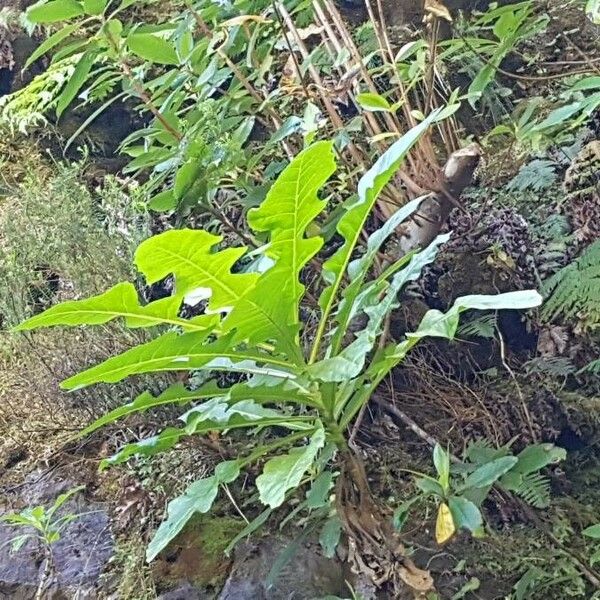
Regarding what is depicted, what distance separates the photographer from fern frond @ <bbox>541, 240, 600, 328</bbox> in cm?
137

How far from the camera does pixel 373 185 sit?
855 millimetres

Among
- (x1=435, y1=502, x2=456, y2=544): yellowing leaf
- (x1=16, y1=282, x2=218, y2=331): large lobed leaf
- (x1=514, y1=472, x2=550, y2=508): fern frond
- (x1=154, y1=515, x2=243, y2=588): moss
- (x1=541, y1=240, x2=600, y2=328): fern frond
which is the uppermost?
(x1=16, y1=282, x2=218, y2=331): large lobed leaf

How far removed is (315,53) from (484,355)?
81cm

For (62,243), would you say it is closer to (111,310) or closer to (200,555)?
(200,555)

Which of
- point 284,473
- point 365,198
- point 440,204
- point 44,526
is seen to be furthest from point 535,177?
point 44,526

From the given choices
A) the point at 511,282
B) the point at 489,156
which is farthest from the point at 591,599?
the point at 489,156

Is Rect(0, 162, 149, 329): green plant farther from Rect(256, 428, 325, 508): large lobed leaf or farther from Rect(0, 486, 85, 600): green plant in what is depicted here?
Rect(256, 428, 325, 508): large lobed leaf

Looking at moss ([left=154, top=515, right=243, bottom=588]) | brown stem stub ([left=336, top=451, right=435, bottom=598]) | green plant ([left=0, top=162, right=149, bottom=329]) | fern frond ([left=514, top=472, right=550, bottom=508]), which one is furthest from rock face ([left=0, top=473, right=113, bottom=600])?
fern frond ([left=514, top=472, right=550, bottom=508])

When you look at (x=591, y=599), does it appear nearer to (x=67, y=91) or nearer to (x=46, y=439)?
(x=46, y=439)

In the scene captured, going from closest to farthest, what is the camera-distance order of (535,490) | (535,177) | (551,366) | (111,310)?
(111,310)
(535,490)
(551,366)
(535,177)

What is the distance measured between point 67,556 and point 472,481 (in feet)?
2.96

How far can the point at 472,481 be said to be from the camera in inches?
37.7

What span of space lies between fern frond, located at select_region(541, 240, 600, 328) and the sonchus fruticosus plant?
0.59m

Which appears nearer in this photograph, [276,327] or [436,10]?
[276,327]
